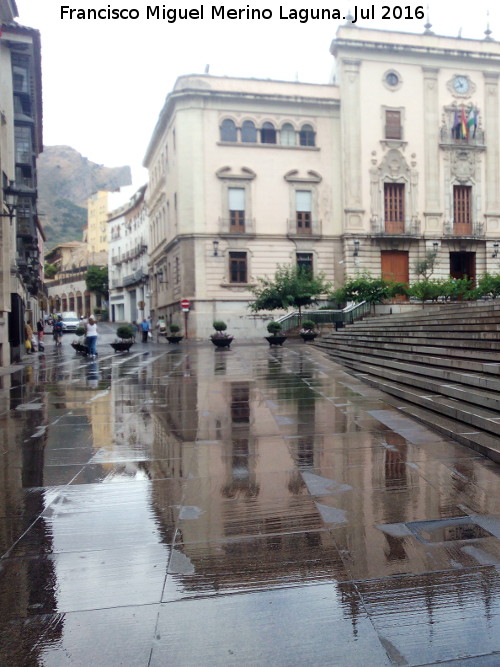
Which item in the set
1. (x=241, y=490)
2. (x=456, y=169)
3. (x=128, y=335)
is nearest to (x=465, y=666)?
(x=241, y=490)

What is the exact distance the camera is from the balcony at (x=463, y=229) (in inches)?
1474

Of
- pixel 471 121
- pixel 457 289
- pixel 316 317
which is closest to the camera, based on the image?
pixel 457 289

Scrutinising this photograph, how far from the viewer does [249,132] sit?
37125 millimetres

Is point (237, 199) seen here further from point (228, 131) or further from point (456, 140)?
point (456, 140)

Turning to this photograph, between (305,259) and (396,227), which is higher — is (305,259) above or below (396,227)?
below

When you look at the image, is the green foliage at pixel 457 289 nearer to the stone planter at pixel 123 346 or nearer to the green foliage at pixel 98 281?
the stone planter at pixel 123 346

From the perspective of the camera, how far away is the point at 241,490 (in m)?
4.61

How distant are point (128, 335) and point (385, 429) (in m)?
19.9

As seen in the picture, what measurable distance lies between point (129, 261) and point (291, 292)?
36804mm

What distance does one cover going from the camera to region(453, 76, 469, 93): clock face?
37.3 m

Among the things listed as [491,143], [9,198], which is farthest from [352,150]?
[9,198]

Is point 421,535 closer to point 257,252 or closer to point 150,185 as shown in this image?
point 257,252

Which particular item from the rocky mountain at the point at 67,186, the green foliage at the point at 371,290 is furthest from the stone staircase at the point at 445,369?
the rocky mountain at the point at 67,186

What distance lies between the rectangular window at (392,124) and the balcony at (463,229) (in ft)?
21.4
